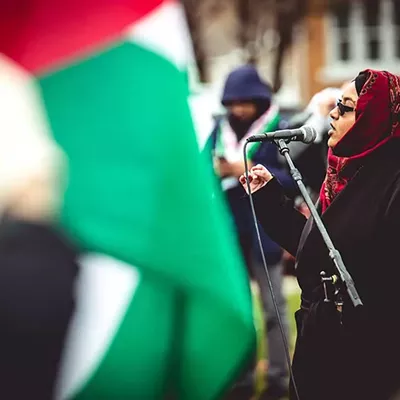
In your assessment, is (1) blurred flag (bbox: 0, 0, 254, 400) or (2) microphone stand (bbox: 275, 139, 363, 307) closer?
(1) blurred flag (bbox: 0, 0, 254, 400)

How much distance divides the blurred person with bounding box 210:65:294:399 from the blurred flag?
299cm

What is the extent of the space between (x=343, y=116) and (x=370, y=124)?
8 centimetres

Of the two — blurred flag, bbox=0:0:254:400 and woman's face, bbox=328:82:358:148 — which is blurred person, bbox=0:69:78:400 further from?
woman's face, bbox=328:82:358:148

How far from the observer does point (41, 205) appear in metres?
1.52

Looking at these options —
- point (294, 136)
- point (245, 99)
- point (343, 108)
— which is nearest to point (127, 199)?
point (294, 136)

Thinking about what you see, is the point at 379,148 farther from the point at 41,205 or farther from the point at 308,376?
the point at 41,205

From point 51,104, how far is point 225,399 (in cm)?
56

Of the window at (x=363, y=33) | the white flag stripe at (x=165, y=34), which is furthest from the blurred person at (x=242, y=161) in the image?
the window at (x=363, y=33)

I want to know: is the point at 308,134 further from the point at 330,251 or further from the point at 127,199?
the point at 127,199

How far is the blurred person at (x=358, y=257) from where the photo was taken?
9.93ft

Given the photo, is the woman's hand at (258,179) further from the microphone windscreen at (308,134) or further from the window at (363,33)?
the window at (363,33)

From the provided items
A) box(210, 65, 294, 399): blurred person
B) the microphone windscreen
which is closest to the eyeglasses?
the microphone windscreen

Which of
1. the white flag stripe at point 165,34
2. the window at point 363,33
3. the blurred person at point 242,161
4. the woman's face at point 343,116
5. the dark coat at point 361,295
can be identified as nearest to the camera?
the white flag stripe at point 165,34

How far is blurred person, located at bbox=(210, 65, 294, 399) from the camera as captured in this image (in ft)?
15.9
